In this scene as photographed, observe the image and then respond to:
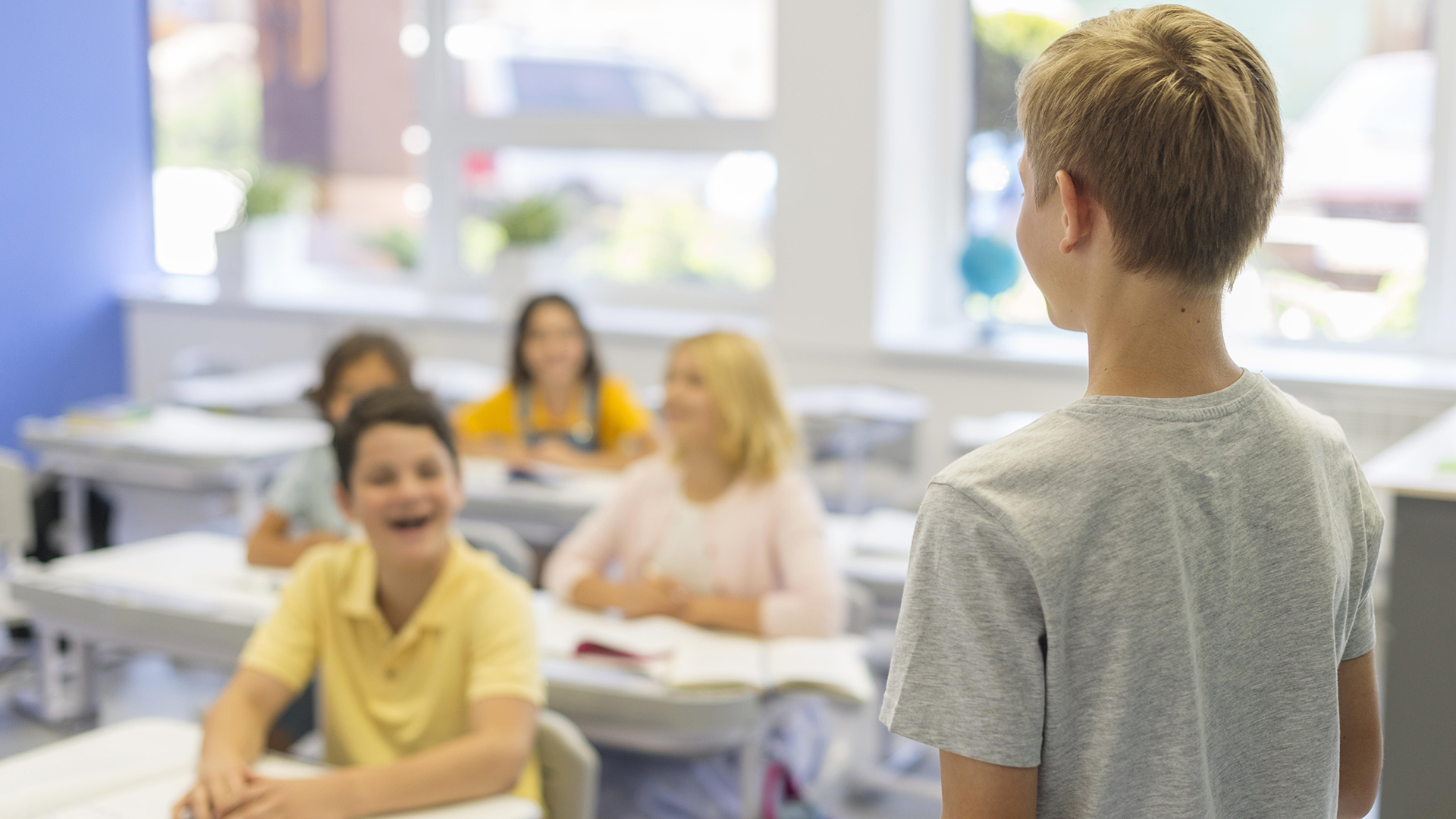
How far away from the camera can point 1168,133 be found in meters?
0.65

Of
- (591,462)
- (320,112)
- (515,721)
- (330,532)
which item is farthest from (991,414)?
(320,112)

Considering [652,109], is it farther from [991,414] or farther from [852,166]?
[991,414]

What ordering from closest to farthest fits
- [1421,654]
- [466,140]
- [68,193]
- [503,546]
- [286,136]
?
A: [1421,654]
[503,546]
[466,140]
[68,193]
[286,136]

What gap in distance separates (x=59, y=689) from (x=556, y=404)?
162cm

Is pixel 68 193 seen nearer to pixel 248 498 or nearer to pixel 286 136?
pixel 286 136

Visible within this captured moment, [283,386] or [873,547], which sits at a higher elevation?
[283,386]

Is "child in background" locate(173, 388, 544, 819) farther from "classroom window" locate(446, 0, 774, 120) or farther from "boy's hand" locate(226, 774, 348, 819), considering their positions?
"classroom window" locate(446, 0, 774, 120)

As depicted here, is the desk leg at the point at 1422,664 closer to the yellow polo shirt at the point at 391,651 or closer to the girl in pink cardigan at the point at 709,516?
the girl in pink cardigan at the point at 709,516

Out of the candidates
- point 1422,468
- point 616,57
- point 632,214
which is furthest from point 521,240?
point 1422,468

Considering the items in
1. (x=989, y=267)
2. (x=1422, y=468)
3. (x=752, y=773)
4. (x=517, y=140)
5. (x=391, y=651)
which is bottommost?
(x=752, y=773)

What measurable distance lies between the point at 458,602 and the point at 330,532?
1.19 m

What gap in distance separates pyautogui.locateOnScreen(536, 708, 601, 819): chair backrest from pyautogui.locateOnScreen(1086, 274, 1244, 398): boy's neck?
48.7 inches

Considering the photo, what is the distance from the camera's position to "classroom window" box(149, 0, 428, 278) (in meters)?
5.98

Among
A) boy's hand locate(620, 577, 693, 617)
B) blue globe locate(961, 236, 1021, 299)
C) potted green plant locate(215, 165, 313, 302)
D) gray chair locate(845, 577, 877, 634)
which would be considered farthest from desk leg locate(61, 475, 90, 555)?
blue globe locate(961, 236, 1021, 299)
